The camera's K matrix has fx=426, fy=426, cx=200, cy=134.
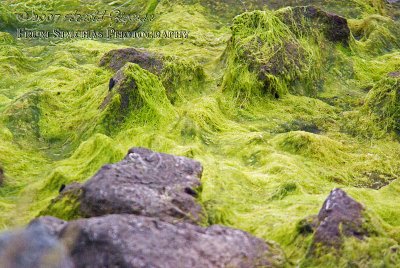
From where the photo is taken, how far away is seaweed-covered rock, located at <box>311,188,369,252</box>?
3.09 m

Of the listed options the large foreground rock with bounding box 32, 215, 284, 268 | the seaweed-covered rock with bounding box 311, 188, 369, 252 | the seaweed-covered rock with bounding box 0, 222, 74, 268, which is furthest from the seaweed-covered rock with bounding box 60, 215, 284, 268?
the seaweed-covered rock with bounding box 311, 188, 369, 252

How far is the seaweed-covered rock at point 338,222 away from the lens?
121 inches

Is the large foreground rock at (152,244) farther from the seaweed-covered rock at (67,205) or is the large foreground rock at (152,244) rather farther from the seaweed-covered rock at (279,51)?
the seaweed-covered rock at (279,51)

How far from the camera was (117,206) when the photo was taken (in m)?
3.16

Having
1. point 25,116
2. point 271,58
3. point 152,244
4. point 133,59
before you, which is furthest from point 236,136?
point 152,244

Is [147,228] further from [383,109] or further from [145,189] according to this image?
[383,109]

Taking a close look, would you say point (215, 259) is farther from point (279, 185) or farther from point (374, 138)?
point (374, 138)

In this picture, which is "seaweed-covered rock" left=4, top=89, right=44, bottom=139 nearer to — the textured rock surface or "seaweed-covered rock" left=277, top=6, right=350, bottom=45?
the textured rock surface

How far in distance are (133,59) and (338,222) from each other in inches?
192

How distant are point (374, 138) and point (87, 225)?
4.54 metres

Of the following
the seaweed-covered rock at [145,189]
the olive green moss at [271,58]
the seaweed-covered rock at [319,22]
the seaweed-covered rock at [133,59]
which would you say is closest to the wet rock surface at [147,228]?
the seaweed-covered rock at [145,189]

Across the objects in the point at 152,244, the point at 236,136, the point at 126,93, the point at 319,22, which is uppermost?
the point at 319,22

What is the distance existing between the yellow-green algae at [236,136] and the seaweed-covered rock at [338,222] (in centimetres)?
7

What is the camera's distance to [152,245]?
269cm
